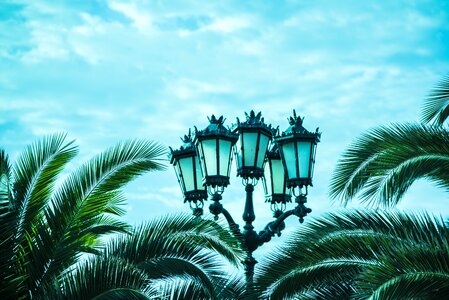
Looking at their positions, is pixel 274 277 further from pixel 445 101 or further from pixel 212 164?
pixel 445 101

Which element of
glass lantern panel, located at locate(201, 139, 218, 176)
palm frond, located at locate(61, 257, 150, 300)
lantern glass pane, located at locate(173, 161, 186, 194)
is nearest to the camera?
palm frond, located at locate(61, 257, 150, 300)

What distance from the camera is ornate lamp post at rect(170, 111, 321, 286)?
968 cm

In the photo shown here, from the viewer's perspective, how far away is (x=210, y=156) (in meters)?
9.66

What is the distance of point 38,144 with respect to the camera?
11.5m

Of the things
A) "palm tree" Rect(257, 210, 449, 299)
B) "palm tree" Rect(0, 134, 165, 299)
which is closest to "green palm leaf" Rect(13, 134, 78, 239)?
"palm tree" Rect(0, 134, 165, 299)

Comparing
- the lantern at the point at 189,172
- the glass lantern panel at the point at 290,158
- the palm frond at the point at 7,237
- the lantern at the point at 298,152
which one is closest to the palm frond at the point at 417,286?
the lantern at the point at 298,152

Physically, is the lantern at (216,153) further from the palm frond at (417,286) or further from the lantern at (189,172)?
the palm frond at (417,286)

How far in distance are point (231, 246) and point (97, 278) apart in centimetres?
177

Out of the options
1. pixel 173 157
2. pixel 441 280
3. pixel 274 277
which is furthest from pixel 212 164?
pixel 441 280

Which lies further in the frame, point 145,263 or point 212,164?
point 145,263

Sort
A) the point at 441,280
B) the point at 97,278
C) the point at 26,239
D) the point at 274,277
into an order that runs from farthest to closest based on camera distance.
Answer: the point at 26,239, the point at 274,277, the point at 97,278, the point at 441,280

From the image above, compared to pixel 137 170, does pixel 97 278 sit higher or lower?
lower

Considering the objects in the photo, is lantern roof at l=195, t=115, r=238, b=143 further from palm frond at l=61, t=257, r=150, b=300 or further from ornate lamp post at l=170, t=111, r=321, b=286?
palm frond at l=61, t=257, r=150, b=300

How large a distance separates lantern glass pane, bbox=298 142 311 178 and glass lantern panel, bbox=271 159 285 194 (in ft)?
2.41
